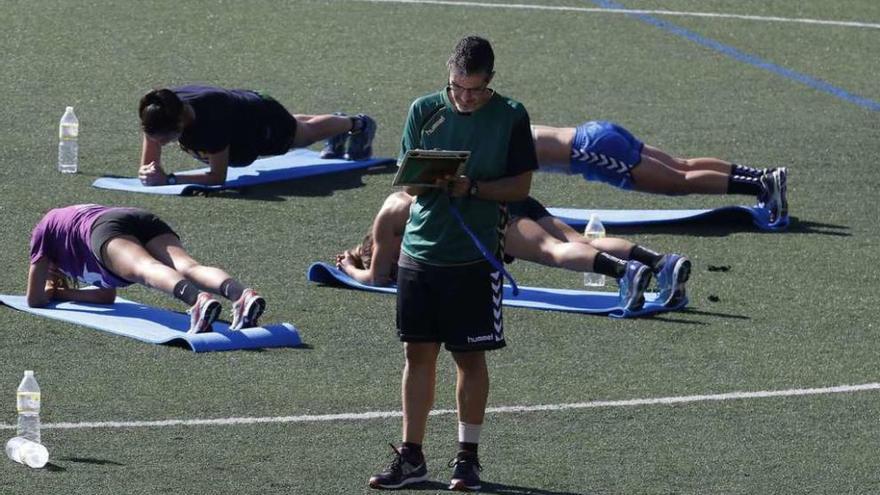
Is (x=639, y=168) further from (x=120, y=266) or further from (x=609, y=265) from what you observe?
(x=120, y=266)

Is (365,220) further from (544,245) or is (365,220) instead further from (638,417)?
(638,417)

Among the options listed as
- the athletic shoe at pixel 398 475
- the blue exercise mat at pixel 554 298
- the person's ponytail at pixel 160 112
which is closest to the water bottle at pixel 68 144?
the person's ponytail at pixel 160 112

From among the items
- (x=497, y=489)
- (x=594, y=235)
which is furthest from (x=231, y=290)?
(x=594, y=235)

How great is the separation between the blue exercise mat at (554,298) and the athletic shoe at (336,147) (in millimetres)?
3365

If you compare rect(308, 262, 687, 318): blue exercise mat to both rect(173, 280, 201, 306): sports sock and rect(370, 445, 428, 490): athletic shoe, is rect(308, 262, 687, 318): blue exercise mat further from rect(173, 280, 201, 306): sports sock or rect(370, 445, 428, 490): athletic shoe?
rect(370, 445, 428, 490): athletic shoe

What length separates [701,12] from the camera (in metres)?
20.8

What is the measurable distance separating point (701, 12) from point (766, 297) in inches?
388

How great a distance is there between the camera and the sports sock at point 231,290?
1008 cm

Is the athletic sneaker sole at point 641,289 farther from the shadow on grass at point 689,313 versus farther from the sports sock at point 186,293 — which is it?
the sports sock at point 186,293

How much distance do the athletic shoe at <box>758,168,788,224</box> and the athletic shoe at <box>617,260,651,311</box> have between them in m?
2.61

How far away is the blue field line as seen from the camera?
17781 mm

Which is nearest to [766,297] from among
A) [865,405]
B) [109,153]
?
[865,405]

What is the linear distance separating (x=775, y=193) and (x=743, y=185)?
1.22 feet

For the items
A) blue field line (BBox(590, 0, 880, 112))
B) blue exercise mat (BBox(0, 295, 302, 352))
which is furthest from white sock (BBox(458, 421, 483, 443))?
blue field line (BBox(590, 0, 880, 112))
